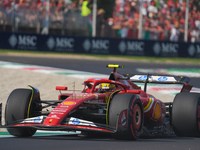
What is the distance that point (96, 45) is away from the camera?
2953 centimetres

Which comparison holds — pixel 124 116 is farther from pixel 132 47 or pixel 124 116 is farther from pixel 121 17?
pixel 121 17

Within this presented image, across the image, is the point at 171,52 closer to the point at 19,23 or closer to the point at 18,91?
the point at 19,23

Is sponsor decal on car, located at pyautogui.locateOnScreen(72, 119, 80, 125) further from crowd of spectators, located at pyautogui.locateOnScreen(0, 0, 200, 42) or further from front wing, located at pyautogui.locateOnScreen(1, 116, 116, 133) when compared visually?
crowd of spectators, located at pyautogui.locateOnScreen(0, 0, 200, 42)

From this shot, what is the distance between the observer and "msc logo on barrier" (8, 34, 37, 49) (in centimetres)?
2777

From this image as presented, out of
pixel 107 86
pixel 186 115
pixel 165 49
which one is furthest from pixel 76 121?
pixel 165 49

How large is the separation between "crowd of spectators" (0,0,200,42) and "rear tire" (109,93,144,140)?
77.3 ft

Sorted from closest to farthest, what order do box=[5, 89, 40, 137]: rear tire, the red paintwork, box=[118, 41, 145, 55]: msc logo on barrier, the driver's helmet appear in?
the red paintwork, box=[5, 89, 40, 137]: rear tire, the driver's helmet, box=[118, 41, 145, 55]: msc logo on barrier

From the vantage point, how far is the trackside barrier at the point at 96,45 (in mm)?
27959

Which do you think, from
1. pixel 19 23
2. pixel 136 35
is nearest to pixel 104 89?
pixel 19 23

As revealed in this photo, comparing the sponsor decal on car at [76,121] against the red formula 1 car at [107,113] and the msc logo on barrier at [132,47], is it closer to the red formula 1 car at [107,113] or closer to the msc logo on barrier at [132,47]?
the red formula 1 car at [107,113]

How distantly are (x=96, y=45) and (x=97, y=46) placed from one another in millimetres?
95

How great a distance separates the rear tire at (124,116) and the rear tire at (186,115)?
3.47 ft

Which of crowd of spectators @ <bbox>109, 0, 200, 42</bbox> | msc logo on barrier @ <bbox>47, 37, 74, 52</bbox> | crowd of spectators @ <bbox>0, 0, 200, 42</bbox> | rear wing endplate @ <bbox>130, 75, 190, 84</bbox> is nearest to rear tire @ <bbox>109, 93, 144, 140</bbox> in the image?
rear wing endplate @ <bbox>130, 75, 190, 84</bbox>

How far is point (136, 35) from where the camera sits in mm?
36344
